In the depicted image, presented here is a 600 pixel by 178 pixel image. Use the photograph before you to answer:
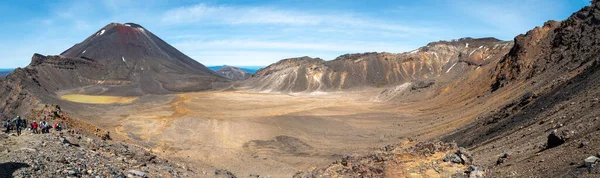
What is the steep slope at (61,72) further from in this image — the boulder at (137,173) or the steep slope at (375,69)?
the boulder at (137,173)

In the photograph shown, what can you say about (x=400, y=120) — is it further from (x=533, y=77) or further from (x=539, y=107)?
(x=539, y=107)

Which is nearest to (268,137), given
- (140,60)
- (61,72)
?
(61,72)

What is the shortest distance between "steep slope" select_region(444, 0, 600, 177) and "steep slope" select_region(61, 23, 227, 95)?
276 ft

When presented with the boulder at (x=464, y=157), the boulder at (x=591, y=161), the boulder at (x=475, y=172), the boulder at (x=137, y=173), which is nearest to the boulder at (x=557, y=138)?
the boulder at (x=475, y=172)

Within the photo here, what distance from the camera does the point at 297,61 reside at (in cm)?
13200

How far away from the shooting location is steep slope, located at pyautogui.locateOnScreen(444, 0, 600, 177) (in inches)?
468

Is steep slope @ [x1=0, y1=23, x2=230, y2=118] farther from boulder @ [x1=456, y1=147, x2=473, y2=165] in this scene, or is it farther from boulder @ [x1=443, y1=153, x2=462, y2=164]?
boulder @ [x1=456, y1=147, x2=473, y2=165]

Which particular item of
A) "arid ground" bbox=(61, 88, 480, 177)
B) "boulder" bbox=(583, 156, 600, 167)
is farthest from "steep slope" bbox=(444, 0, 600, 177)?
"arid ground" bbox=(61, 88, 480, 177)

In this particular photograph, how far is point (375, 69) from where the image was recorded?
4193 inches

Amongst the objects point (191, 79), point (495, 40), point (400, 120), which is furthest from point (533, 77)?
point (191, 79)

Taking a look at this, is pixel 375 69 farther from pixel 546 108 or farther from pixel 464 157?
pixel 464 157

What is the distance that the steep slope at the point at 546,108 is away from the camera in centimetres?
1190

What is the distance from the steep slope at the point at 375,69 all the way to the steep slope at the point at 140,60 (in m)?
22.7

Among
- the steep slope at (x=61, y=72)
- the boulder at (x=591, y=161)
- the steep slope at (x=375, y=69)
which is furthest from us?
the steep slope at (x=375, y=69)
